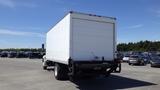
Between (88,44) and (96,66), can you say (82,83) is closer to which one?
(96,66)

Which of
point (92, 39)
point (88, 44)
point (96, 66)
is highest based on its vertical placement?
point (92, 39)

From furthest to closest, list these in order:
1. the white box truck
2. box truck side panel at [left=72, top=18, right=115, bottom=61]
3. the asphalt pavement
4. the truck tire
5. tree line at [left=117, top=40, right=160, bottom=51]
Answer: tree line at [left=117, top=40, right=160, bottom=51] → the truck tire → box truck side panel at [left=72, top=18, right=115, bottom=61] → the white box truck → the asphalt pavement

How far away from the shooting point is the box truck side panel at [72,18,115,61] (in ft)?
46.9

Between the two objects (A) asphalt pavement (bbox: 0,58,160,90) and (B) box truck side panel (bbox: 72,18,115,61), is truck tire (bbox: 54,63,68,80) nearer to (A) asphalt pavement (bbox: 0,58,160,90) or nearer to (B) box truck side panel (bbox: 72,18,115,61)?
(A) asphalt pavement (bbox: 0,58,160,90)

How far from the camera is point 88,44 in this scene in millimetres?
14719

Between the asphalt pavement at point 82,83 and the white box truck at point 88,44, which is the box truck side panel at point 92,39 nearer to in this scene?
the white box truck at point 88,44

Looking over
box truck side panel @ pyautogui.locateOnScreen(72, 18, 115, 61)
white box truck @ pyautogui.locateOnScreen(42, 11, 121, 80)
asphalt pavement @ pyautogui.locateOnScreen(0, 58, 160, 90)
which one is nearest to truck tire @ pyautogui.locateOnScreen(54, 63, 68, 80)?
asphalt pavement @ pyautogui.locateOnScreen(0, 58, 160, 90)

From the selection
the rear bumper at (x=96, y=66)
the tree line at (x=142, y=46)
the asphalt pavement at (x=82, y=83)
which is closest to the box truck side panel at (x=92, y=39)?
the rear bumper at (x=96, y=66)

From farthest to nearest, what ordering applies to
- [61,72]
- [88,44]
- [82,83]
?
[61,72]
[82,83]
[88,44]

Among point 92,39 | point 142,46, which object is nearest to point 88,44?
point 92,39

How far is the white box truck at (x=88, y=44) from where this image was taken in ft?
46.1

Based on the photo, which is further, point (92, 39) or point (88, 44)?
point (92, 39)

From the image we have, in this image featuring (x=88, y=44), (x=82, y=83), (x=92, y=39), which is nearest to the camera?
(x=88, y=44)

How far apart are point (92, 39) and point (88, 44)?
36 centimetres
